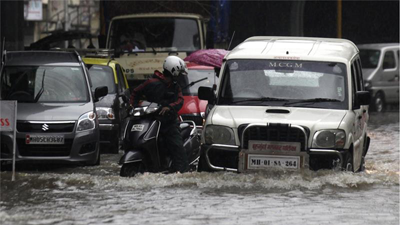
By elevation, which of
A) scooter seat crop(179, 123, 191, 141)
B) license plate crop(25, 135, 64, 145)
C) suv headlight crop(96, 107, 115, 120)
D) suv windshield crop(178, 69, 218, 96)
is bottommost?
license plate crop(25, 135, 64, 145)

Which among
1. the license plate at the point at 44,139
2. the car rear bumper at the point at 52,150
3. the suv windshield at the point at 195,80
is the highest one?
the suv windshield at the point at 195,80

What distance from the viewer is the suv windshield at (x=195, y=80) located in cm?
1817

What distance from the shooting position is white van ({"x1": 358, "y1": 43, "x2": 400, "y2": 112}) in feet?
91.2

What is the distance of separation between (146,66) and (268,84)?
966 centimetres

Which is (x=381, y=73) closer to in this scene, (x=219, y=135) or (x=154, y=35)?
(x=154, y=35)

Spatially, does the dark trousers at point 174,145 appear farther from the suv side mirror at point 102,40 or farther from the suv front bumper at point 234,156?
the suv side mirror at point 102,40

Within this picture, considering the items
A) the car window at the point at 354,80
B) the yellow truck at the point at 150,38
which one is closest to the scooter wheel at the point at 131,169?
the car window at the point at 354,80

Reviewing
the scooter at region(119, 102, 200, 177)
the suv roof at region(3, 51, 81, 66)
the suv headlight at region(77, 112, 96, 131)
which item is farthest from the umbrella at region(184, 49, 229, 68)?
the scooter at region(119, 102, 200, 177)

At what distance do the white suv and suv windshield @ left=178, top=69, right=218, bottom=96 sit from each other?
16.8ft

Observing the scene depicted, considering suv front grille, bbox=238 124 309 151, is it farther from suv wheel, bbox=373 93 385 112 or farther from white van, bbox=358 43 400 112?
suv wheel, bbox=373 93 385 112

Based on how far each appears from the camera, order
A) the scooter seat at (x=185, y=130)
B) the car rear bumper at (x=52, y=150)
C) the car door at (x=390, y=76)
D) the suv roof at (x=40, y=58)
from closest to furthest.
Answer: the scooter seat at (x=185, y=130), the car rear bumper at (x=52, y=150), the suv roof at (x=40, y=58), the car door at (x=390, y=76)

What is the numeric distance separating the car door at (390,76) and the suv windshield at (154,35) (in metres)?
7.78

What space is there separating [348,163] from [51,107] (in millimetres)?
4684

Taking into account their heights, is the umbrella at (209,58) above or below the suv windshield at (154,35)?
below
